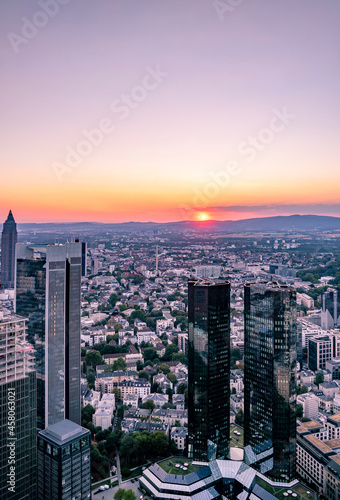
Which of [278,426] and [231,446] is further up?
[278,426]

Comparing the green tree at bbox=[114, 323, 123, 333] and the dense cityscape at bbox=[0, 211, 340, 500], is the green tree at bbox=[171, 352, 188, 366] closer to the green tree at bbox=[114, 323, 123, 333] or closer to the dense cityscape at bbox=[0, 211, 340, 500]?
the dense cityscape at bbox=[0, 211, 340, 500]

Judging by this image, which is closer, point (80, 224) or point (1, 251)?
point (1, 251)

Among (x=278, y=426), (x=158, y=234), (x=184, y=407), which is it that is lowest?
(x=184, y=407)

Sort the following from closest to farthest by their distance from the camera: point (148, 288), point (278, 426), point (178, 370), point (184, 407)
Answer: point (278, 426) → point (184, 407) → point (178, 370) → point (148, 288)

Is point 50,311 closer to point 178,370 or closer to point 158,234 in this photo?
point 178,370

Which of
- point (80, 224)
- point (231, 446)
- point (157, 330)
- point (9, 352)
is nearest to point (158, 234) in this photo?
point (80, 224)

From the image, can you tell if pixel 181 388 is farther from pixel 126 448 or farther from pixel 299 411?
pixel 126 448

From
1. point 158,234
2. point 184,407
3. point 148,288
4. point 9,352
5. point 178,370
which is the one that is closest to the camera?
point 9,352

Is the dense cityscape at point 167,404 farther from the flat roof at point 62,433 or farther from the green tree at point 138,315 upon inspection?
the green tree at point 138,315
